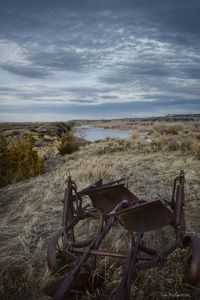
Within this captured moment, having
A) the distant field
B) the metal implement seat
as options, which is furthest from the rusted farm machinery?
the distant field

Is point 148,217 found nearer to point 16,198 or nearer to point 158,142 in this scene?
point 16,198

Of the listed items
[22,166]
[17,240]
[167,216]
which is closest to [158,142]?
[22,166]

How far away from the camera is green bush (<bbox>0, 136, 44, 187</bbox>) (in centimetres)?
1506

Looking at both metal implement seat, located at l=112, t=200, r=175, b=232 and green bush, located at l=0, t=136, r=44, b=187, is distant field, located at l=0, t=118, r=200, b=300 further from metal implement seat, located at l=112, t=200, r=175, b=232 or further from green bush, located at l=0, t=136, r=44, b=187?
green bush, located at l=0, t=136, r=44, b=187

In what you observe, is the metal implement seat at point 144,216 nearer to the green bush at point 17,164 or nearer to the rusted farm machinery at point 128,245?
the rusted farm machinery at point 128,245

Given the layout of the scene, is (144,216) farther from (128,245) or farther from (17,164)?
(17,164)

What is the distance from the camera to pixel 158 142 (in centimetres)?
1775

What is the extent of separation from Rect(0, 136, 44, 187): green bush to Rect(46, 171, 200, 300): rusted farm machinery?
10548 mm

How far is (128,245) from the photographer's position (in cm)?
380

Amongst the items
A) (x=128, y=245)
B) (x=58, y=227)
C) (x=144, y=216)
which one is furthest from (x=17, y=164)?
(x=144, y=216)

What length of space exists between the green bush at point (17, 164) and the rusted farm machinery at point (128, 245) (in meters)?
10.5

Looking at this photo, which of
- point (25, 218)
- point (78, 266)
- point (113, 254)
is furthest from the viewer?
point (25, 218)

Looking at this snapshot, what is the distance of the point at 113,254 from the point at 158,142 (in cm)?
1443

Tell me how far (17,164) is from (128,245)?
1268 centimetres
